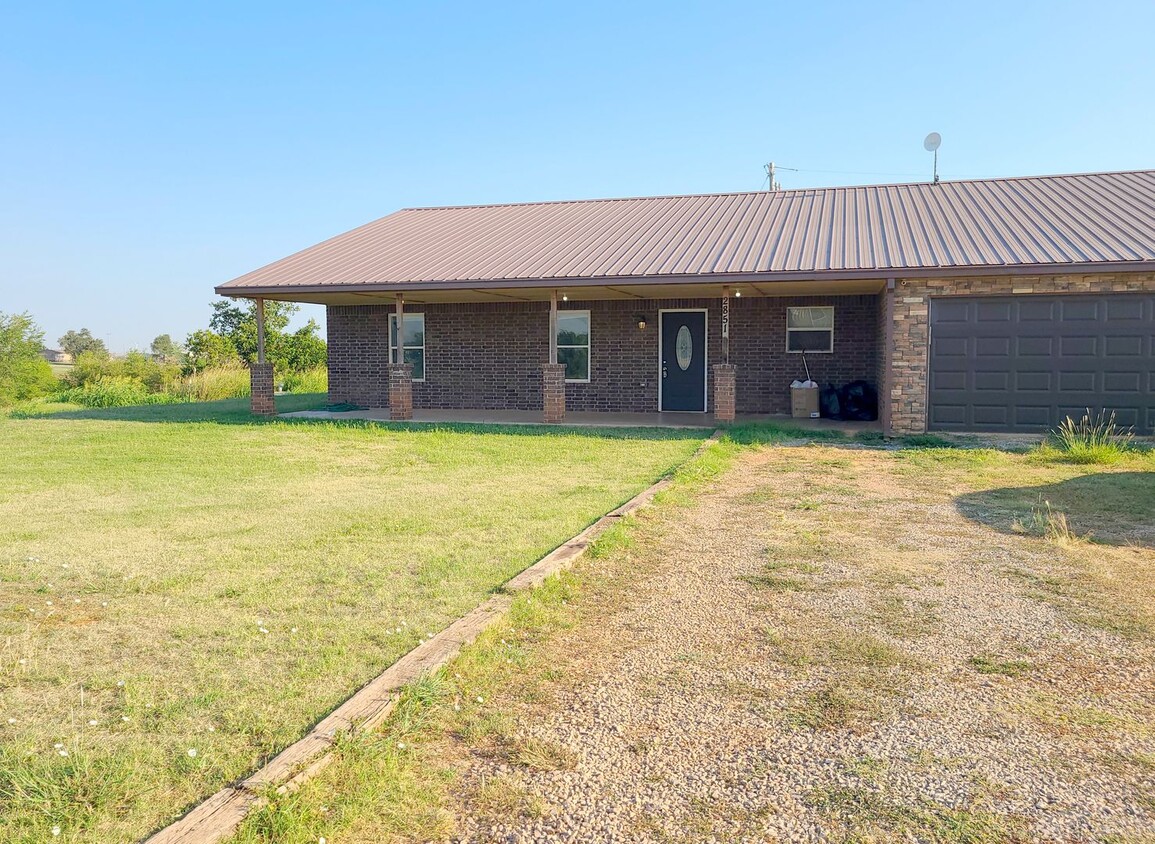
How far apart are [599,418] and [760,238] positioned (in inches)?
174

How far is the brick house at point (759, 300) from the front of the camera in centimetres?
1287

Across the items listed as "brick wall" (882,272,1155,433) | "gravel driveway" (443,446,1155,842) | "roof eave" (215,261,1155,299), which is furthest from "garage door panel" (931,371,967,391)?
"gravel driveway" (443,446,1155,842)

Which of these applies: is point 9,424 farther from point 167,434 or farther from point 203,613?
point 203,613

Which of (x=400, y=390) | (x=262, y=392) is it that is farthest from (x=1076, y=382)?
(x=262, y=392)

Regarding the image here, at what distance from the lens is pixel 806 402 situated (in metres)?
16.2

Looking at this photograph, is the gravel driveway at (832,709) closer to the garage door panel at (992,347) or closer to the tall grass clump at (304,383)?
the garage door panel at (992,347)

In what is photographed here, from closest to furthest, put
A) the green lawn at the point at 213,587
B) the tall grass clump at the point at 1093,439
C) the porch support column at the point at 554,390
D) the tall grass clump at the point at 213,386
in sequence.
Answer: the green lawn at the point at 213,587, the tall grass clump at the point at 1093,439, the porch support column at the point at 554,390, the tall grass clump at the point at 213,386

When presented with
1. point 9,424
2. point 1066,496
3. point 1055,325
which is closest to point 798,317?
point 1055,325

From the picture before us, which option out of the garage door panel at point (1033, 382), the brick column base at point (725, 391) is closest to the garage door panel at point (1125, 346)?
the garage door panel at point (1033, 382)

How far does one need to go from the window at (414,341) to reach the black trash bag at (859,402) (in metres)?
8.98

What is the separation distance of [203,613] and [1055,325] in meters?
12.4

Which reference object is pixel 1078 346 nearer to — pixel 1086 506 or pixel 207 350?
pixel 1086 506

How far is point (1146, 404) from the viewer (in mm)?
12727

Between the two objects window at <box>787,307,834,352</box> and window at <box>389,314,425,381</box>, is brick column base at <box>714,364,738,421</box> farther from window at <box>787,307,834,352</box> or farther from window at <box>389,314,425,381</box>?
window at <box>389,314,425,381</box>
